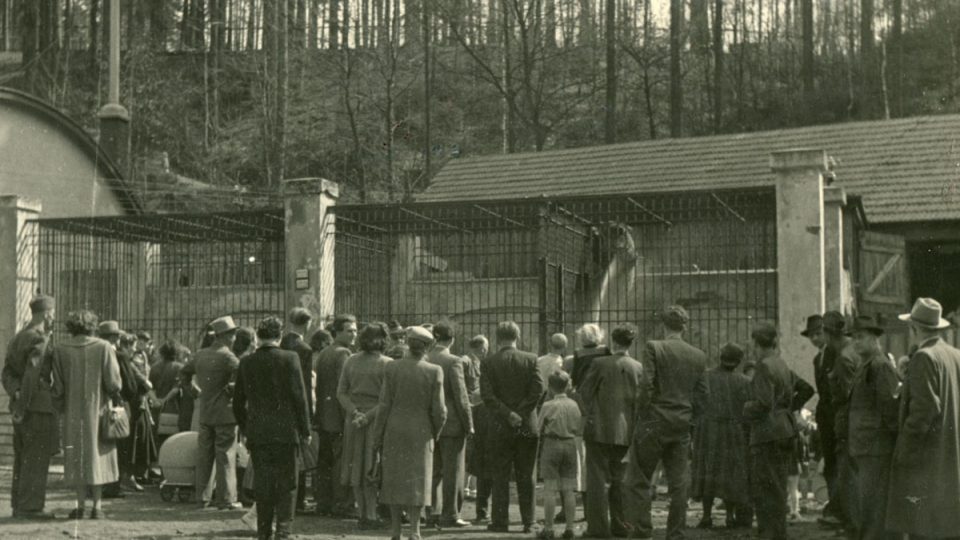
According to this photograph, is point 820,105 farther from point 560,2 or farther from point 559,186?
point 559,186

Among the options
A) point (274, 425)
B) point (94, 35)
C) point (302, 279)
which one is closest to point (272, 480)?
point (274, 425)

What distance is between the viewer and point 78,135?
27.4m

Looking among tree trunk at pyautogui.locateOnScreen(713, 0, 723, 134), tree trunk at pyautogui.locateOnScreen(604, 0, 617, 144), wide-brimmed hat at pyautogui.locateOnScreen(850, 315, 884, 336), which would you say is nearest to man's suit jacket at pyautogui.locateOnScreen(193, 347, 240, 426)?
wide-brimmed hat at pyautogui.locateOnScreen(850, 315, 884, 336)

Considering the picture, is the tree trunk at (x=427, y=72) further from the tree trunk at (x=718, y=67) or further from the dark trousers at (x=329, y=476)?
the dark trousers at (x=329, y=476)

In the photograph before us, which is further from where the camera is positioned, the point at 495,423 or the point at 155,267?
the point at 155,267

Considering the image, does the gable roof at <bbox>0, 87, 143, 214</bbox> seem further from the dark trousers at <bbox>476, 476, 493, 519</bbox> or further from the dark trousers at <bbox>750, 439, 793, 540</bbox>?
the dark trousers at <bbox>750, 439, 793, 540</bbox>

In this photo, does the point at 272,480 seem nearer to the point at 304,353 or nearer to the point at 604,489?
the point at 304,353

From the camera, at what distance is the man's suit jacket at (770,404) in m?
10.9

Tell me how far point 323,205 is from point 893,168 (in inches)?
585

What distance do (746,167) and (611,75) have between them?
52.1 ft

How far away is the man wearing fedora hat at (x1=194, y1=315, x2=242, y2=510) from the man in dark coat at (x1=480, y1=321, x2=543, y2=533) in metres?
2.57

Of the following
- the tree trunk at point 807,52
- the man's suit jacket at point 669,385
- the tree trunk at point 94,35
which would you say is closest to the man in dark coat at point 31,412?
the man's suit jacket at point 669,385

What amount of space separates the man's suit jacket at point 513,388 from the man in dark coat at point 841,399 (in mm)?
2604

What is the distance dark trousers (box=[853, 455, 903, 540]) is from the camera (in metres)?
9.63
